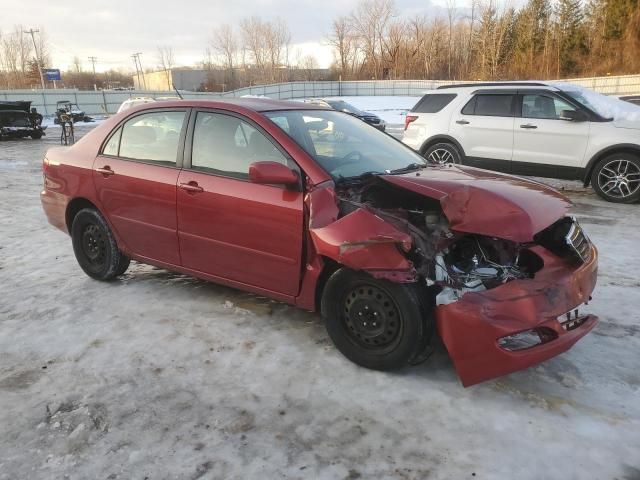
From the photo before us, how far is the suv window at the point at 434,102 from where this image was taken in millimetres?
8938

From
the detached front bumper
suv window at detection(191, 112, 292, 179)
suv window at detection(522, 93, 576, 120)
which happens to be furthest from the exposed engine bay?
suv window at detection(522, 93, 576, 120)

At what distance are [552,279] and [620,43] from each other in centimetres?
5527

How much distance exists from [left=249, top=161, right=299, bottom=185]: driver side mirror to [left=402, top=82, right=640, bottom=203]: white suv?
4196mm

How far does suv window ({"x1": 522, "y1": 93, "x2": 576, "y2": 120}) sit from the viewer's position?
776cm

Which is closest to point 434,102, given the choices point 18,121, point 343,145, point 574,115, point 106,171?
point 574,115

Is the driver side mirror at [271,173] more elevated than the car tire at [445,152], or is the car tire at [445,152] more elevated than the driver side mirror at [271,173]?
the driver side mirror at [271,173]

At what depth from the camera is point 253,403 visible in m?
2.81

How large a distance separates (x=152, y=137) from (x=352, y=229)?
2221 millimetres

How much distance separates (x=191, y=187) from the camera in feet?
12.2

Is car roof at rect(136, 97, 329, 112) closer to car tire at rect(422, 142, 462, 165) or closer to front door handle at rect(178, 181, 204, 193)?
front door handle at rect(178, 181, 204, 193)

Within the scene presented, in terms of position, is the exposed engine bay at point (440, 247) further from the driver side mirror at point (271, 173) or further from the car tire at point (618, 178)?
the car tire at point (618, 178)

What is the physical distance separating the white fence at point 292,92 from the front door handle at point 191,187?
2338 centimetres

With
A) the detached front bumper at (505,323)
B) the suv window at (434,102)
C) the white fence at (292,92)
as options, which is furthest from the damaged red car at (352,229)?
the white fence at (292,92)

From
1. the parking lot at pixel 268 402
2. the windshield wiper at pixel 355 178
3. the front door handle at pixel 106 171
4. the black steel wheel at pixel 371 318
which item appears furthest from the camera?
the front door handle at pixel 106 171
